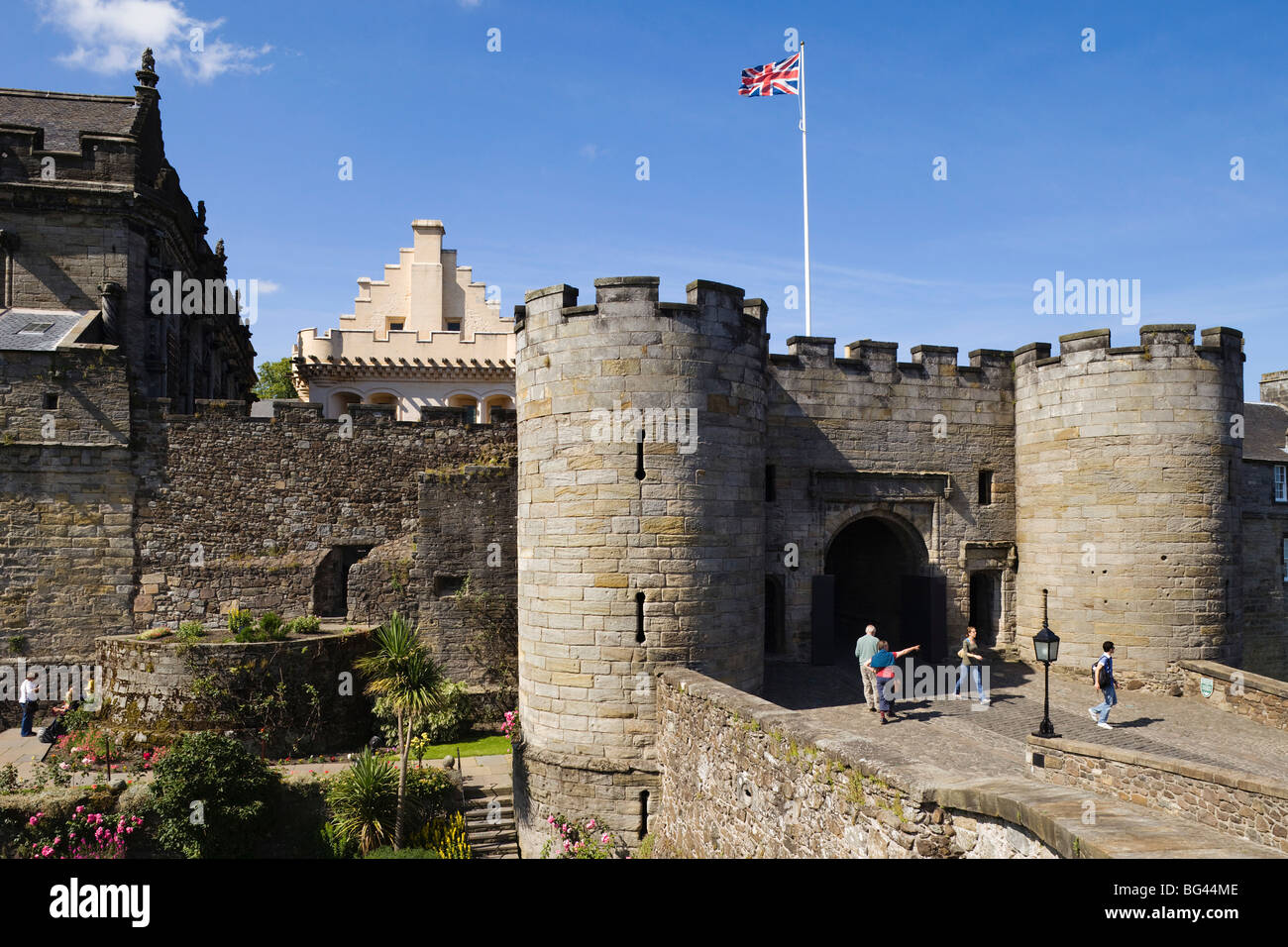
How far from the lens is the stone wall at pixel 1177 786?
841 cm

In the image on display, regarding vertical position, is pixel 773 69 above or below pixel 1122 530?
above

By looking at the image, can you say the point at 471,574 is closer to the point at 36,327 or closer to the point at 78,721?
the point at 78,721

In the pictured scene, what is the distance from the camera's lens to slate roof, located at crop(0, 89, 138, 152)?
22.1m

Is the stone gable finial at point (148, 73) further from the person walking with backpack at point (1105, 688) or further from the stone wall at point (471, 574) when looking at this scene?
the person walking with backpack at point (1105, 688)

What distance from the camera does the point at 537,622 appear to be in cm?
1360

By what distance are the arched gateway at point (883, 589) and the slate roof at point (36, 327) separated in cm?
1812

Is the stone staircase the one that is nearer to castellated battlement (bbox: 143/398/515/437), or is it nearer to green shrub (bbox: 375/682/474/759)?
green shrub (bbox: 375/682/474/759)

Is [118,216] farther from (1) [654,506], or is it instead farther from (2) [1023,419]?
(2) [1023,419]

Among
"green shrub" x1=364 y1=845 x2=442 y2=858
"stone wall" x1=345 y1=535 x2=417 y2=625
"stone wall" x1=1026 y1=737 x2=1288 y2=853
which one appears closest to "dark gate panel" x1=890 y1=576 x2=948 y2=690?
"stone wall" x1=1026 y1=737 x2=1288 y2=853

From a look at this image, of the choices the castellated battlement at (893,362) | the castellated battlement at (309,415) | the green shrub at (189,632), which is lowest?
the green shrub at (189,632)

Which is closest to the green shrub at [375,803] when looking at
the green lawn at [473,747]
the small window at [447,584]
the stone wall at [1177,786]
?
the green lawn at [473,747]

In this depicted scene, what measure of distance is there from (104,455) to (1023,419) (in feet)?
68.6

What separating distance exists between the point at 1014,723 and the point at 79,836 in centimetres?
1556
